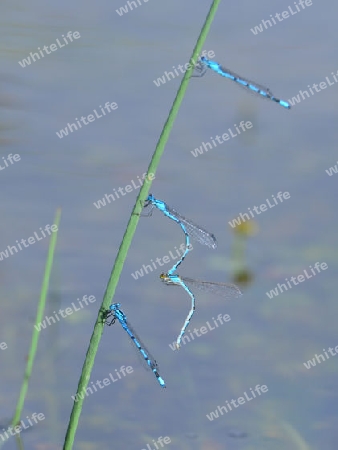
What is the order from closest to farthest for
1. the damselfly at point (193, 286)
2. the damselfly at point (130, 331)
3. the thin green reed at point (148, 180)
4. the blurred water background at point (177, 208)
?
1. the thin green reed at point (148, 180)
2. the damselfly at point (130, 331)
3. the damselfly at point (193, 286)
4. the blurred water background at point (177, 208)

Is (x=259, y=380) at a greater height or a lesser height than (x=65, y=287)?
lesser

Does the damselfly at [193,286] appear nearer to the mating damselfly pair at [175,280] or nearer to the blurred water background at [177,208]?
the mating damselfly pair at [175,280]

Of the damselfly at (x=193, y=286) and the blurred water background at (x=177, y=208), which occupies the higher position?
the blurred water background at (x=177, y=208)

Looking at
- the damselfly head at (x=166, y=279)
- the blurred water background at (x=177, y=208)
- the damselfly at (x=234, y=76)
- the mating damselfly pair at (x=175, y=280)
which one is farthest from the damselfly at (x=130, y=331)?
the blurred water background at (x=177, y=208)

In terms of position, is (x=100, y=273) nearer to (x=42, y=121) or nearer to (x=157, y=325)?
(x=157, y=325)

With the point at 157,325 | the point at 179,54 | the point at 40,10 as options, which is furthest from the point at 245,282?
the point at 40,10

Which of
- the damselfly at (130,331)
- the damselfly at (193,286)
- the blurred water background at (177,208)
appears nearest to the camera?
the damselfly at (130,331)

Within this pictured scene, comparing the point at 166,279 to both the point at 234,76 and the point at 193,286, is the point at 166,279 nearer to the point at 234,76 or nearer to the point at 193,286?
the point at 193,286
